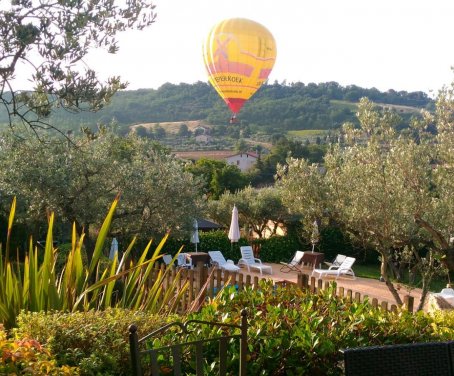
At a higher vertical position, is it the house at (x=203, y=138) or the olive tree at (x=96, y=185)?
the olive tree at (x=96, y=185)

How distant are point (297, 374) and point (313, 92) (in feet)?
220

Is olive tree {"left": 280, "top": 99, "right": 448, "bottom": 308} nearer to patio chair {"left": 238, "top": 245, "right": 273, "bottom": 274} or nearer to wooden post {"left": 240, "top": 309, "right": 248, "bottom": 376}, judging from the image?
wooden post {"left": 240, "top": 309, "right": 248, "bottom": 376}

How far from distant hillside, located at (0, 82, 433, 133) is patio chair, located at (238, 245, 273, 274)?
1654 inches

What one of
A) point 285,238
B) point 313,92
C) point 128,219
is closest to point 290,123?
point 313,92

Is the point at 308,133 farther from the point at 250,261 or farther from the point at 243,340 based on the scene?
the point at 243,340

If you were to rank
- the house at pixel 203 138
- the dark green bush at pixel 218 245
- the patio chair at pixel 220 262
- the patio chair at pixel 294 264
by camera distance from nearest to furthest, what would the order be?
the patio chair at pixel 220 262
the patio chair at pixel 294 264
the dark green bush at pixel 218 245
the house at pixel 203 138

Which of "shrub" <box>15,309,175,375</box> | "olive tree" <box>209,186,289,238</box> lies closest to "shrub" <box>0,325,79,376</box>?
"shrub" <box>15,309,175,375</box>

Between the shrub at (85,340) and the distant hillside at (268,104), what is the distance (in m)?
56.5

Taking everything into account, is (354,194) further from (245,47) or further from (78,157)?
(245,47)

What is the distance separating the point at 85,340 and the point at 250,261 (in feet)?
50.2

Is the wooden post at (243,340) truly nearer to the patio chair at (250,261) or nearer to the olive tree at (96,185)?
the olive tree at (96,185)

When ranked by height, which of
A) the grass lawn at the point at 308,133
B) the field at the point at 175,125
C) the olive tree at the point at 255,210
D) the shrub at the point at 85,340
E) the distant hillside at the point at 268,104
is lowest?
the olive tree at the point at 255,210

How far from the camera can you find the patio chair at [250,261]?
57.2 feet

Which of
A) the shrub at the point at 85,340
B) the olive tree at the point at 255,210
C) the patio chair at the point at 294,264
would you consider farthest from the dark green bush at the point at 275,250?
the shrub at the point at 85,340
